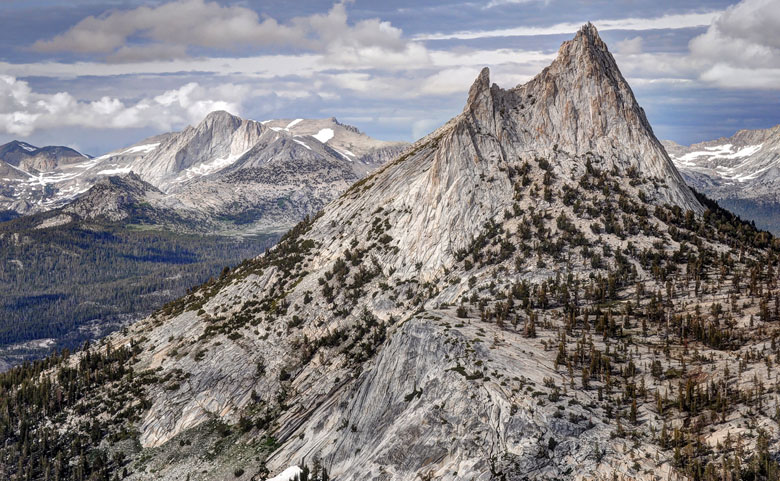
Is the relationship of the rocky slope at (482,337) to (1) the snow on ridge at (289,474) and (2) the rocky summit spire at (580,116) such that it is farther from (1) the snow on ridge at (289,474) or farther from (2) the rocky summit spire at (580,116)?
(1) the snow on ridge at (289,474)

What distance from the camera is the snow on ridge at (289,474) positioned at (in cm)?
6944

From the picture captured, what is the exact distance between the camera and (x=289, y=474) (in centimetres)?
7056

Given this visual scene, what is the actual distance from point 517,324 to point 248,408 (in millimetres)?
48704

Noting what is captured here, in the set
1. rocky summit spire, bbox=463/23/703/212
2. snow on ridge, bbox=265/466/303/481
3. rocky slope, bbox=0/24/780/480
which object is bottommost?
snow on ridge, bbox=265/466/303/481

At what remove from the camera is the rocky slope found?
49.0m

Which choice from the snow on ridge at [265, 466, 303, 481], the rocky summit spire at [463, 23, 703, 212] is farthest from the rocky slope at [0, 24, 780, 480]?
the snow on ridge at [265, 466, 303, 481]

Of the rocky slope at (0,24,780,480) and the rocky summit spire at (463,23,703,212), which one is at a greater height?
the rocky summit spire at (463,23,703,212)

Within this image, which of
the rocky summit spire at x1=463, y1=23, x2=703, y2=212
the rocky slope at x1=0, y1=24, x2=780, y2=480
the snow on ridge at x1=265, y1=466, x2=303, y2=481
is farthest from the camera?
the rocky summit spire at x1=463, y1=23, x2=703, y2=212

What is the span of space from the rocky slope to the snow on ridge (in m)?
1.84

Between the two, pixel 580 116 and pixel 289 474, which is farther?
pixel 580 116

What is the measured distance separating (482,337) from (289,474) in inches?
1164

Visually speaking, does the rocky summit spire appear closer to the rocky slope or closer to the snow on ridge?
the rocky slope

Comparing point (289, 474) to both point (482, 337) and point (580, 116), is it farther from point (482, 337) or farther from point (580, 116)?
point (580, 116)

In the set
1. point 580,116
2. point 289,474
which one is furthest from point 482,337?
point 580,116
